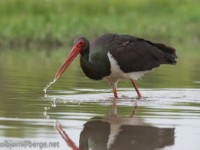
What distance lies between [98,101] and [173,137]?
3.14 metres

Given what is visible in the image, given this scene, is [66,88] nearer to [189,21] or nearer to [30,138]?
[30,138]

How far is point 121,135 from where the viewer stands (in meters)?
8.82

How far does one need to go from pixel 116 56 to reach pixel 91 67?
0.60 m

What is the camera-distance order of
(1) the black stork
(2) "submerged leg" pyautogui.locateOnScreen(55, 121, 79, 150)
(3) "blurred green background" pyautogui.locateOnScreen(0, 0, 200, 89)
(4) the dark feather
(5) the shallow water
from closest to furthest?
1. (2) "submerged leg" pyautogui.locateOnScreen(55, 121, 79, 150)
2. (5) the shallow water
3. (1) the black stork
4. (4) the dark feather
5. (3) "blurred green background" pyautogui.locateOnScreen(0, 0, 200, 89)

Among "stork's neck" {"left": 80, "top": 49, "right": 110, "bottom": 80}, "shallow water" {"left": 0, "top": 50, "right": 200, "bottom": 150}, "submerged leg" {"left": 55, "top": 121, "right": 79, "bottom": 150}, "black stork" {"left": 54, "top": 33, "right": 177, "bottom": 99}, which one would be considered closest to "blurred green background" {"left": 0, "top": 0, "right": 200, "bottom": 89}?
"shallow water" {"left": 0, "top": 50, "right": 200, "bottom": 150}

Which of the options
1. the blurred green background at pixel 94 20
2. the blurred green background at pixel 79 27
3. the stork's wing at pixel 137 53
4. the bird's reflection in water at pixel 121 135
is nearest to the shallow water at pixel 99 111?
the bird's reflection in water at pixel 121 135

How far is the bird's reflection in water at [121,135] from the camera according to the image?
826cm

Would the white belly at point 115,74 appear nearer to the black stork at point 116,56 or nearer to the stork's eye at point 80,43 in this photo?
the black stork at point 116,56

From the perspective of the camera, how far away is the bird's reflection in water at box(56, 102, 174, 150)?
27.1 ft

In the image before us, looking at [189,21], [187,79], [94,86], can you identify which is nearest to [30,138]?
[94,86]

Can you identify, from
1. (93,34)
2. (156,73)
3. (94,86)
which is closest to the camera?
(94,86)

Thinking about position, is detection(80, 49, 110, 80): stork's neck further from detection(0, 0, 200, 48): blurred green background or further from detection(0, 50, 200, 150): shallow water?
detection(0, 0, 200, 48): blurred green background

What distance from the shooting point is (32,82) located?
14109 mm

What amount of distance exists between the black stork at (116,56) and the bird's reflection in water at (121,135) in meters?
1.87
